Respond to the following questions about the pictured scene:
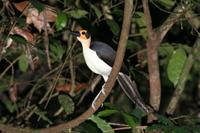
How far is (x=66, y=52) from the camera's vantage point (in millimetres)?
3707

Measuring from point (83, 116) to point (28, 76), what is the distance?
75.8 inches

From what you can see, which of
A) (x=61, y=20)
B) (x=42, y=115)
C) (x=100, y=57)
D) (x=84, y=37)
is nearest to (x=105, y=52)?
(x=100, y=57)

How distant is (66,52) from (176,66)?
0.71 m

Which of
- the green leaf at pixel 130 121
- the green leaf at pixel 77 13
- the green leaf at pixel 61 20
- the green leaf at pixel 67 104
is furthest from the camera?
the green leaf at pixel 77 13

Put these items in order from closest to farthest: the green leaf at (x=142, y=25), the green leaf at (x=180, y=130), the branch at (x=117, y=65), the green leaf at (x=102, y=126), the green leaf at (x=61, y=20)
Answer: the branch at (x=117, y=65) < the green leaf at (x=180, y=130) < the green leaf at (x=102, y=126) < the green leaf at (x=61, y=20) < the green leaf at (x=142, y=25)

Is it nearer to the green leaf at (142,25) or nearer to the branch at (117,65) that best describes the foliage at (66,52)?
the green leaf at (142,25)

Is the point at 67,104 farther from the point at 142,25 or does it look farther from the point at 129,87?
the point at 142,25

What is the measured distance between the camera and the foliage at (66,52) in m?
3.25

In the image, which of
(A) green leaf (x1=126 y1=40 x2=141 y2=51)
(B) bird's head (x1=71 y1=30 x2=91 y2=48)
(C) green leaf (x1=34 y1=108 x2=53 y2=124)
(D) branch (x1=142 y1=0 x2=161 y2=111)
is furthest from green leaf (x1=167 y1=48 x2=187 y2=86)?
(C) green leaf (x1=34 y1=108 x2=53 y2=124)

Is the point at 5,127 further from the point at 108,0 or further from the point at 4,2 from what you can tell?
the point at 108,0

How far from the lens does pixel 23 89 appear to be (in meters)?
4.48

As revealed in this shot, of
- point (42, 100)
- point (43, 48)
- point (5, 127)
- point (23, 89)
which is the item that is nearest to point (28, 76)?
point (23, 89)

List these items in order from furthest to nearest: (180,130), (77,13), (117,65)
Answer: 1. (77,13)
2. (180,130)
3. (117,65)

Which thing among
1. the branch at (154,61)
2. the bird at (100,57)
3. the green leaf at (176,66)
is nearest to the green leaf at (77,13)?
the bird at (100,57)
